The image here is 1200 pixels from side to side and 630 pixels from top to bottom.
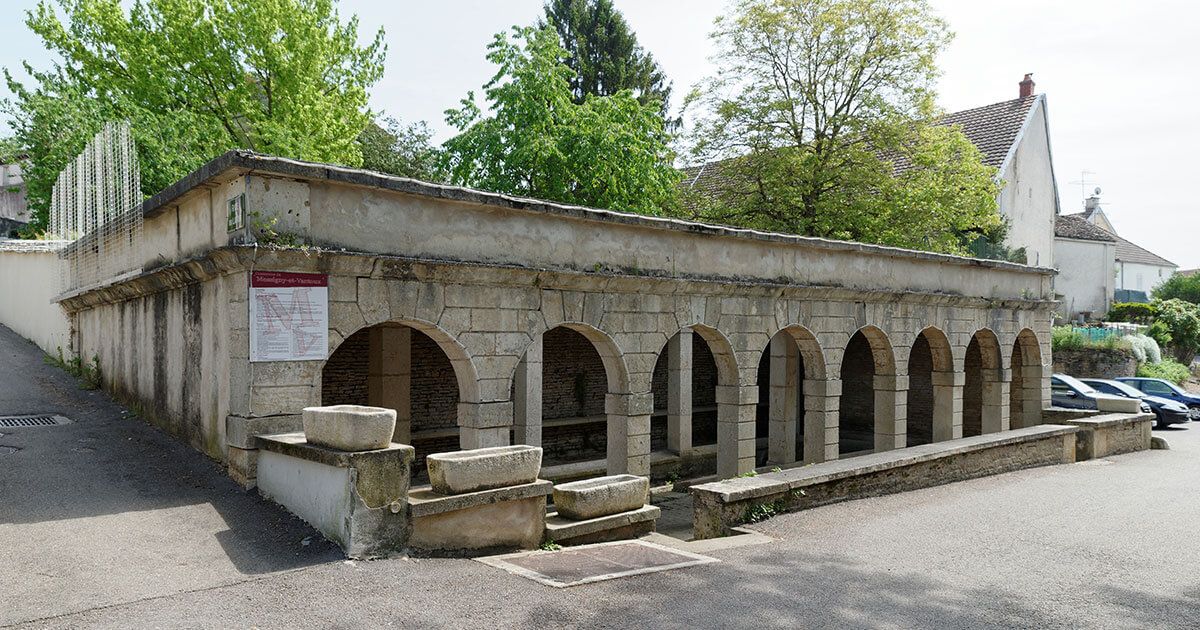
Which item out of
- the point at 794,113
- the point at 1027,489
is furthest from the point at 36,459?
the point at 794,113

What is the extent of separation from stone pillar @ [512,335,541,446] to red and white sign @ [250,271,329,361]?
9.26 ft

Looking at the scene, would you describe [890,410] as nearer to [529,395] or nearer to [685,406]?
[685,406]

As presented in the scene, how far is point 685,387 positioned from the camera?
13.6 metres

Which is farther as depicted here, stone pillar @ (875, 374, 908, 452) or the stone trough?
stone pillar @ (875, 374, 908, 452)

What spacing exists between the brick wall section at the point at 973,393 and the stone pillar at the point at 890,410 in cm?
501

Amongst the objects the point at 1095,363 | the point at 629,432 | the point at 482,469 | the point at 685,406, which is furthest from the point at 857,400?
the point at 482,469

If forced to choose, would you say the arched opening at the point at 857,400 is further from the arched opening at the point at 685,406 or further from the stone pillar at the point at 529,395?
the stone pillar at the point at 529,395

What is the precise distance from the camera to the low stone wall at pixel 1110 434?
17.4 meters

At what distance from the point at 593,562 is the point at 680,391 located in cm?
675

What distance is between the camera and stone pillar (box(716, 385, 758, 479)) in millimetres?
13109

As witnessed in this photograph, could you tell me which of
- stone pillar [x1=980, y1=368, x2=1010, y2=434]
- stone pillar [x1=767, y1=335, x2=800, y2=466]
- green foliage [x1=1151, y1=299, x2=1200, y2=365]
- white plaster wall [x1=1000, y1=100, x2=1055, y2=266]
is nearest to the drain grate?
stone pillar [x1=767, y1=335, x2=800, y2=466]

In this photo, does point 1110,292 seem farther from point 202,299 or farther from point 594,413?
point 202,299

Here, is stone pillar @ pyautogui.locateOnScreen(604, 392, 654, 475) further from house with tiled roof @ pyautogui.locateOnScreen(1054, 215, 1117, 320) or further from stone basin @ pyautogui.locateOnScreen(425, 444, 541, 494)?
house with tiled roof @ pyautogui.locateOnScreen(1054, 215, 1117, 320)

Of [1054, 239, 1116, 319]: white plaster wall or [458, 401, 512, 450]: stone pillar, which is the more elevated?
[1054, 239, 1116, 319]: white plaster wall
